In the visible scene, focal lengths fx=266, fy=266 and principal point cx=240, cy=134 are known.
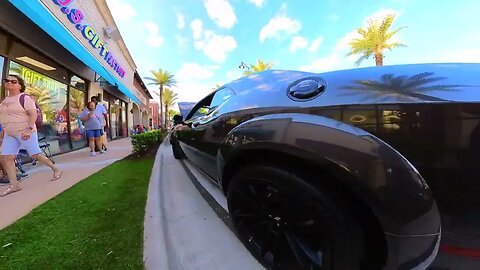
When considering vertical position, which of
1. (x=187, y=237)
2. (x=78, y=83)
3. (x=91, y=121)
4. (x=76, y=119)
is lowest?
(x=187, y=237)

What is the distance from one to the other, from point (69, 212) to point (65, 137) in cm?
712

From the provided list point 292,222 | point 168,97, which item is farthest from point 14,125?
point 168,97

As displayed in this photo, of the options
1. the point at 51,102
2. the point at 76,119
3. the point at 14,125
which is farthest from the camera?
the point at 76,119

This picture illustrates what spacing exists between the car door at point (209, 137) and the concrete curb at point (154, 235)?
25.3 inches

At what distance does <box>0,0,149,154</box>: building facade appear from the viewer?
5.43 m

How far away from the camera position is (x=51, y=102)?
7840mm

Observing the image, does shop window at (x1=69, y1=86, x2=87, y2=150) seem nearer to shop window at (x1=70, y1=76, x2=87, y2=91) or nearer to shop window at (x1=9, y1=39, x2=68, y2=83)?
shop window at (x1=70, y1=76, x2=87, y2=91)

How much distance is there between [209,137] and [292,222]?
1.26m

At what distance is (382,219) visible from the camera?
3.41ft

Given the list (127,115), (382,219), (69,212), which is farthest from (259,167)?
(127,115)

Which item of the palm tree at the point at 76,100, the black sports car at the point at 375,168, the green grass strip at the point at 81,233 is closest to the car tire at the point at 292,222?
the black sports car at the point at 375,168

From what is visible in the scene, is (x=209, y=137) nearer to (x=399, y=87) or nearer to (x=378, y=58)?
(x=399, y=87)

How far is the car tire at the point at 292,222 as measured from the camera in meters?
1.13

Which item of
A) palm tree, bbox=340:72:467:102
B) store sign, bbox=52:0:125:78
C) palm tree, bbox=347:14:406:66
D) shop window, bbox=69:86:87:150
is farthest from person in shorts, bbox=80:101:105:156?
palm tree, bbox=347:14:406:66
